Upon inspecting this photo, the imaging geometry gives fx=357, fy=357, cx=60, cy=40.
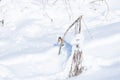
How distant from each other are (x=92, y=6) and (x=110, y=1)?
8.2 inches

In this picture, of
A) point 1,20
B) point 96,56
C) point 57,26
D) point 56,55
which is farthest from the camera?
point 1,20

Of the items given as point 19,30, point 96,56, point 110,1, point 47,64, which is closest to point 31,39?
point 19,30

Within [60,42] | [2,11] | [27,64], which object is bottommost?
[27,64]

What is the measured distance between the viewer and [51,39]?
312 cm

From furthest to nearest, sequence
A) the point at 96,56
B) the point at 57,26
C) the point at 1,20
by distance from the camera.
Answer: the point at 1,20 < the point at 57,26 < the point at 96,56

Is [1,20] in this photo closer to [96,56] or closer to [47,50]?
[47,50]

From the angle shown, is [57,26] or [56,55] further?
[57,26]

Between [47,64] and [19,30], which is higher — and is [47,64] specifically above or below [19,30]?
below

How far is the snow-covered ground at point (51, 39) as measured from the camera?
254cm

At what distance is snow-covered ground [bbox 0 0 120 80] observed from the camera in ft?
8.34

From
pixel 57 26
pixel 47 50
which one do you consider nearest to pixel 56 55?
pixel 47 50

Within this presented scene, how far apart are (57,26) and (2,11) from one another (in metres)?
0.79

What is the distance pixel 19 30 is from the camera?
11.4 feet

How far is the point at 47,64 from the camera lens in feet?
8.92
